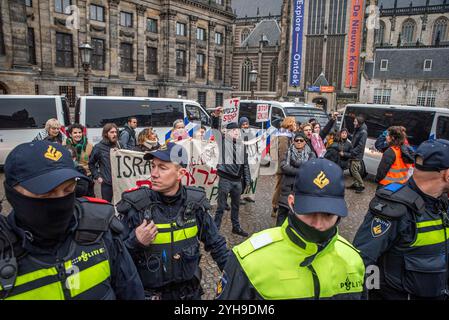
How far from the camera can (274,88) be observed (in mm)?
53719

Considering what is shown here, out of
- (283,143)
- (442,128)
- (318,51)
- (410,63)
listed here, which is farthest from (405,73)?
(283,143)

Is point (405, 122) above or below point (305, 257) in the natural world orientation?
above

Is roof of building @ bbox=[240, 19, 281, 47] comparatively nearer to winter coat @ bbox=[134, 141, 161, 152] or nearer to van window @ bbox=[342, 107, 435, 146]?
van window @ bbox=[342, 107, 435, 146]

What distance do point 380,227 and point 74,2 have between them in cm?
2781

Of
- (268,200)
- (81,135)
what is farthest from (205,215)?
(268,200)

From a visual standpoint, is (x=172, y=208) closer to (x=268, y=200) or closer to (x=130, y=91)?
(x=268, y=200)

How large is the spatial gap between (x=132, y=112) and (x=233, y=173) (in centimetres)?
904

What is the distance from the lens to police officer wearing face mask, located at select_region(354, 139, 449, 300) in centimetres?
230

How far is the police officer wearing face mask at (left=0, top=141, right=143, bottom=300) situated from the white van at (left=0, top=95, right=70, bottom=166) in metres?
11.5

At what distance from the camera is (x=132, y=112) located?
44.6 feet

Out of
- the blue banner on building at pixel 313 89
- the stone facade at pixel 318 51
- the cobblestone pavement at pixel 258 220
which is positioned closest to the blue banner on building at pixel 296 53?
the stone facade at pixel 318 51

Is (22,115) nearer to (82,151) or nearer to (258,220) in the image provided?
(82,151)

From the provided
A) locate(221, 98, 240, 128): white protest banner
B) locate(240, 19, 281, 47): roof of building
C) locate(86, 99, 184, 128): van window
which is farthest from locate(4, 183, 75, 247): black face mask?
locate(240, 19, 281, 47): roof of building
